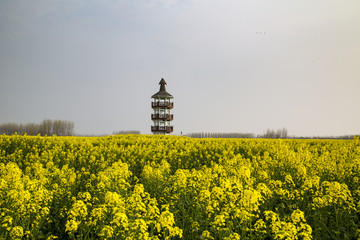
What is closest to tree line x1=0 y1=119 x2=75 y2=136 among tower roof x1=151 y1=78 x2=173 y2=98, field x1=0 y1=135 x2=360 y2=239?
tower roof x1=151 y1=78 x2=173 y2=98

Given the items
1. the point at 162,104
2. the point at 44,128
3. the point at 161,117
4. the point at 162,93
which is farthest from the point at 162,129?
the point at 44,128

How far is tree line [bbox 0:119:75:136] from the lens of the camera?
75.1m

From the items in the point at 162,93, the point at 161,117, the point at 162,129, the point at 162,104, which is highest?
the point at 162,93

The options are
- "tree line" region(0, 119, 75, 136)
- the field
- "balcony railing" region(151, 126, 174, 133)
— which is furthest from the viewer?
"tree line" region(0, 119, 75, 136)

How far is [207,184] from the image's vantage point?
7.07m

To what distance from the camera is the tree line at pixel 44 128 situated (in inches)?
2955

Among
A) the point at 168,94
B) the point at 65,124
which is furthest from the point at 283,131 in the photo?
the point at 65,124

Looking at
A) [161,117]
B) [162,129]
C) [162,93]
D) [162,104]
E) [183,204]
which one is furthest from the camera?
[162,93]

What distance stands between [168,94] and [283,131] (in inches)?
1566

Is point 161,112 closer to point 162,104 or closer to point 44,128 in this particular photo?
point 162,104

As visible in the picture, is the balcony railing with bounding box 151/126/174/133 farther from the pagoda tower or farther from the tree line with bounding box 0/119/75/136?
the tree line with bounding box 0/119/75/136

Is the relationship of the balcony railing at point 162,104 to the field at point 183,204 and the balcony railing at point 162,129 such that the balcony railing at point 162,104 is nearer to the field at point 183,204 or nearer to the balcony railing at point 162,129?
the balcony railing at point 162,129

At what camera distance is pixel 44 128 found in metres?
74.7

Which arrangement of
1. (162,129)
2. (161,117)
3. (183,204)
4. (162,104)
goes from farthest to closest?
(162,129), (162,104), (161,117), (183,204)
